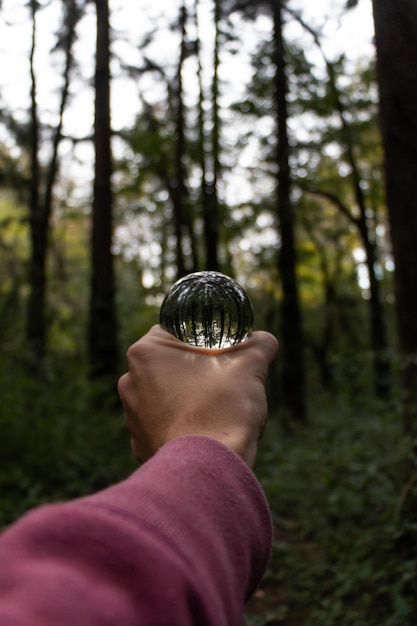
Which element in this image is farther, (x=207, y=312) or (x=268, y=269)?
(x=268, y=269)

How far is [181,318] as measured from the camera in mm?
1538

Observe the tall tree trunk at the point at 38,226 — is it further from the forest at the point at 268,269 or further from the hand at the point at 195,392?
the hand at the point at 195,392

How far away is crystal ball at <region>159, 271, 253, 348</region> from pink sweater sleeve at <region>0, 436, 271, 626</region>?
54 cm

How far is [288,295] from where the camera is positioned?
1482cm

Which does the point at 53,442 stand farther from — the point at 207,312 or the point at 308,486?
the point at 207,312

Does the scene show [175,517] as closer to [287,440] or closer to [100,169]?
[100,169]

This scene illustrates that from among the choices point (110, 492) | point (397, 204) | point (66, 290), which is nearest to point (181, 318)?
point (110, 492)

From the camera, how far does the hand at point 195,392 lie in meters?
1.26

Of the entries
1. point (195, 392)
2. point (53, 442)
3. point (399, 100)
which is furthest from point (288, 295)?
point (195, 392)

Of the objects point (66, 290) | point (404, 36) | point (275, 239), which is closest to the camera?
point (404, 36)

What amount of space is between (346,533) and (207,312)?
5219 mm

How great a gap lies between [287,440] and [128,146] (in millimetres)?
8521

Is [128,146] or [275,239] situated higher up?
[128,146]

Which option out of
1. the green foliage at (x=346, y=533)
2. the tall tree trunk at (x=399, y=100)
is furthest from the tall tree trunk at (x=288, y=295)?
the tall tree trunk at (x=399, y=100)
